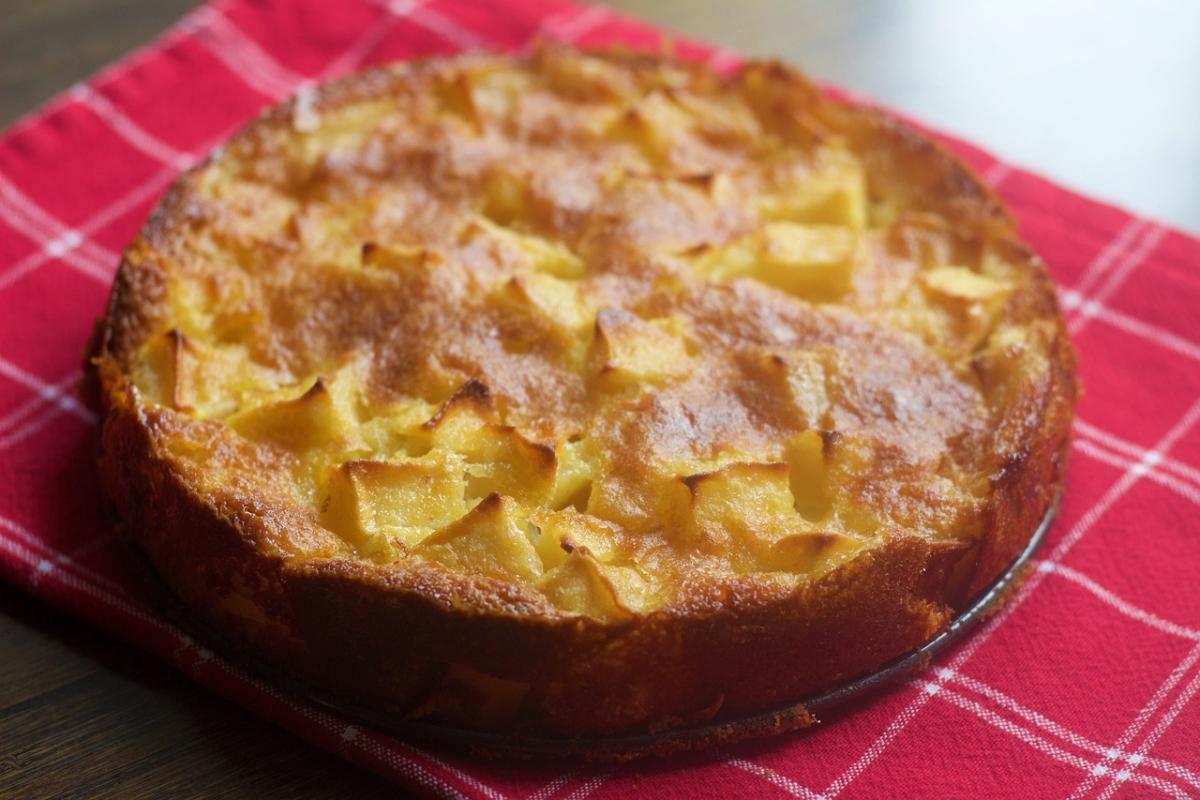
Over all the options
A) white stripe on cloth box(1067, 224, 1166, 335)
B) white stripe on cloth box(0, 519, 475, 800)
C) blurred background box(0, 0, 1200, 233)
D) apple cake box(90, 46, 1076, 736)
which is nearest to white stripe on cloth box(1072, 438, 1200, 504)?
apple cake box(90, 46, 1076, 736)

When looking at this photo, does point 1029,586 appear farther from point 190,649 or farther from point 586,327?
point 190,649

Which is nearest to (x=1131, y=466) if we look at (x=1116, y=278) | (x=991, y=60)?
(x=1116, y=278)

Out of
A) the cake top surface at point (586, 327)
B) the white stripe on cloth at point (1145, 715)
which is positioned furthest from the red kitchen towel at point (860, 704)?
the cake top surface at point (586, 327)

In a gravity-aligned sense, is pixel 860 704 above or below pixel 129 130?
above

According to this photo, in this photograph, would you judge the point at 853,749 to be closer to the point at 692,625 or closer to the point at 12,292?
the point at 692,625

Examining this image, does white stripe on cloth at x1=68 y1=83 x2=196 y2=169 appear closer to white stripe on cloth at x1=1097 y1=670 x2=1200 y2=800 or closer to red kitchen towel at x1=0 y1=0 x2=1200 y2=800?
red kitchen towel at x1=0 y1=0 x2=1200 y2=800

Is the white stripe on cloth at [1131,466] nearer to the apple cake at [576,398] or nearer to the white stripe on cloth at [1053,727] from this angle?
the apple cake at [576,398]
